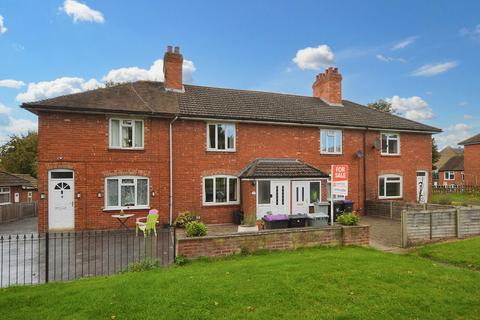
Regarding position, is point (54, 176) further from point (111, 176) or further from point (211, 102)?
point (211, 102)

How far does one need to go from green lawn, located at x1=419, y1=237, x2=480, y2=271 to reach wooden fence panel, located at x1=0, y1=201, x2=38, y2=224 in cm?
2036

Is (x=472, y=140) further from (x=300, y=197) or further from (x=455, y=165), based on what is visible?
(x=300, y=197)

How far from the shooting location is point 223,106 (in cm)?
1634

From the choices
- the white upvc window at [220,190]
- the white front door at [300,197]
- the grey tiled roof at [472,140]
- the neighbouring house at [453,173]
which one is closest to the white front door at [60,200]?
the white upvc window at [220,190]

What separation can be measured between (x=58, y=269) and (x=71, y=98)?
879 cm

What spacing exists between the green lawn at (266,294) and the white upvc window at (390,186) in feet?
41.3

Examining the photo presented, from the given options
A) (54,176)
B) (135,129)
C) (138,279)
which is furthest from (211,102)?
(138,279)

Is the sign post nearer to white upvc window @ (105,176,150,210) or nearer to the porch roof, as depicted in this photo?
the porch roof

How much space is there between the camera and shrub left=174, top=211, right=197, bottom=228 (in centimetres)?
1378

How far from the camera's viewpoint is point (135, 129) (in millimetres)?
14148

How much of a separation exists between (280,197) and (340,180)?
5.48 metres

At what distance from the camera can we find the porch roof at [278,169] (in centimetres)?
1462

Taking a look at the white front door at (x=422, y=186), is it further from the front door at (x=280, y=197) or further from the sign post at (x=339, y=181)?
the sign post at (x=339, y=181)

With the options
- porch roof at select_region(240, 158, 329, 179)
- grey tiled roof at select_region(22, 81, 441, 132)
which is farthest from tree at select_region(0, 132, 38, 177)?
porch roof at select_region(240, 158, 329, 179)
